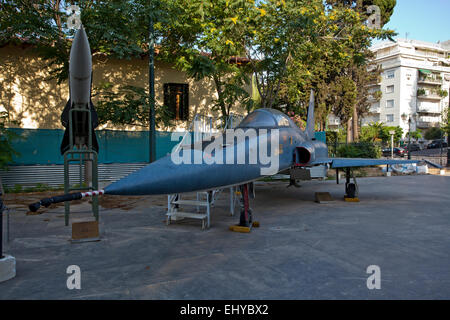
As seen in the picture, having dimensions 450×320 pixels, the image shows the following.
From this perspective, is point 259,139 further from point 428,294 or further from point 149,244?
point 428,294

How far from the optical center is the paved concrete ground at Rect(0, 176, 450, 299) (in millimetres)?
3863

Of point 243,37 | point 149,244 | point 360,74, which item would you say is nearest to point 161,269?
point 149,244

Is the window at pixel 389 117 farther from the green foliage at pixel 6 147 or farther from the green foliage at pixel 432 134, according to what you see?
the green foliage at pixel 6 147

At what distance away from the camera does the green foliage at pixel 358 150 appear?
23.1 m

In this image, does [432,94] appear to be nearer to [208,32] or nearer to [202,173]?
[208,32]

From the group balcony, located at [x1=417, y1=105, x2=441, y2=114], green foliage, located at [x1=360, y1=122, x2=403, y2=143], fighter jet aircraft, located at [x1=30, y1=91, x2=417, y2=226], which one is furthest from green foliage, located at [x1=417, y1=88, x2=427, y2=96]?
fighter jet aircraft, located at [x1=30, y1=91, x2=417, y2=226]

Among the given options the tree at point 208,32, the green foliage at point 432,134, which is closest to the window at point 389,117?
the green foliage at point 432,134

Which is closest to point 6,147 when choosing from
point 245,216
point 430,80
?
point 245,216

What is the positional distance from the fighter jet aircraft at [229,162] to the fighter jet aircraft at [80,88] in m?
3.50

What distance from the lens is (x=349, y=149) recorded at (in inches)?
912

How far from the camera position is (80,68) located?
296 inches

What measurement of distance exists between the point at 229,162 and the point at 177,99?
15.0 m

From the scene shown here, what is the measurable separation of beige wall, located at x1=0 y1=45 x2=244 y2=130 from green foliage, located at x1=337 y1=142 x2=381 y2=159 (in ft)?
46.0

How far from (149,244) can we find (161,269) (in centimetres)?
145
